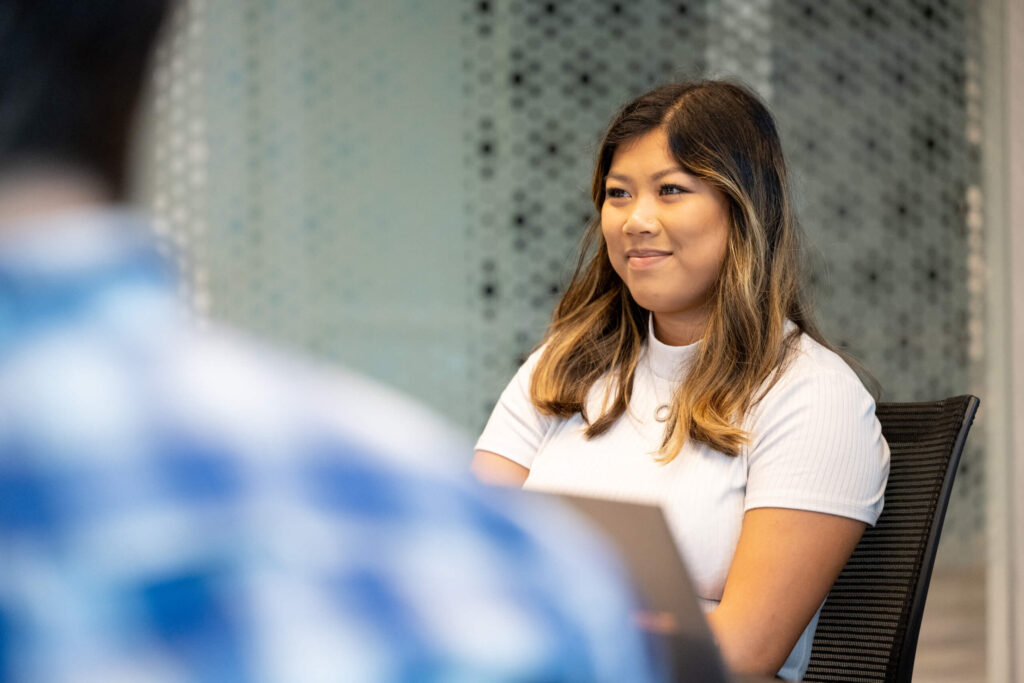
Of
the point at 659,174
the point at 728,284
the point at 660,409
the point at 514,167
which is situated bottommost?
the point at 514,167

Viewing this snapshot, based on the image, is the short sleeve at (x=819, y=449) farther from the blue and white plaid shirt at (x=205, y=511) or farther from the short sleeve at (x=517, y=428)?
the blue and white plaid shirt at (x=205, y=511)

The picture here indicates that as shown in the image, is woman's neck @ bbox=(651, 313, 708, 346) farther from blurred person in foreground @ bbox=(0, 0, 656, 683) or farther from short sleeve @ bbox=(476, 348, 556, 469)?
blurred person in foreground @ bbox=(0, 0, 656, 683)

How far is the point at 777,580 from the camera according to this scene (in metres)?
1.13

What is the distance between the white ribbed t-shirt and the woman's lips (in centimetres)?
16

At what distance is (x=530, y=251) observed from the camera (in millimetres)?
3508

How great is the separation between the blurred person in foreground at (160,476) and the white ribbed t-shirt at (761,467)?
0.88 meters

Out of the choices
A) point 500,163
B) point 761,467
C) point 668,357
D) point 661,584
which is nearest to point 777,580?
point 761,467

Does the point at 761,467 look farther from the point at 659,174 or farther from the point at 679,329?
the point at 659,174

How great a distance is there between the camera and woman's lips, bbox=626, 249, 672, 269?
1418 millimetres

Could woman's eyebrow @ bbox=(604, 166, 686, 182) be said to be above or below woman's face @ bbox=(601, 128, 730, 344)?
above

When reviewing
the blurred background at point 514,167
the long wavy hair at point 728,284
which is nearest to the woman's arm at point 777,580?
the long wavy hair at point 728,284

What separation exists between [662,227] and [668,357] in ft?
0.60

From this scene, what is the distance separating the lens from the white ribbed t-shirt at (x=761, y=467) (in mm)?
1189

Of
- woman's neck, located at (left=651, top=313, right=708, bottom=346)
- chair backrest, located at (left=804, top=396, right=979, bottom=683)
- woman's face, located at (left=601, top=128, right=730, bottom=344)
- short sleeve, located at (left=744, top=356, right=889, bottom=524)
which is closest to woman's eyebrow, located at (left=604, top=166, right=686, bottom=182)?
woman's face, located at (left=601, top=128, right=730, bottom=344)
